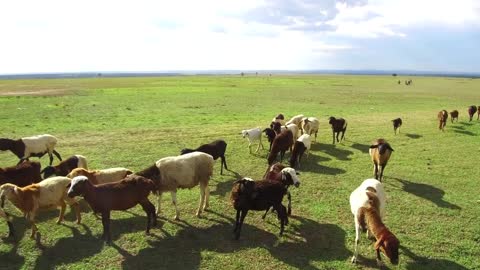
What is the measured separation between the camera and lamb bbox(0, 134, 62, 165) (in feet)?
49.6

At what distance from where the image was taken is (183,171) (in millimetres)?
10977

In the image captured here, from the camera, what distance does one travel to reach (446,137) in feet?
72.7

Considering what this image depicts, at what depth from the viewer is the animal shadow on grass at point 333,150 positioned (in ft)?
58.2

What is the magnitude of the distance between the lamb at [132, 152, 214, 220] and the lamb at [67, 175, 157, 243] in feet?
2.96

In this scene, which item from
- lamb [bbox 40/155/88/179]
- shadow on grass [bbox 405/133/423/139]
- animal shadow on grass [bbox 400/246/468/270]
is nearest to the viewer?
animal shadow on grass [bbox 400/246/468/270]

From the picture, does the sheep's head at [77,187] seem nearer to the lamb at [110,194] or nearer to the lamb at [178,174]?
the lamb at [110,194]

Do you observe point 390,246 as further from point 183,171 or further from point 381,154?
point 381,154

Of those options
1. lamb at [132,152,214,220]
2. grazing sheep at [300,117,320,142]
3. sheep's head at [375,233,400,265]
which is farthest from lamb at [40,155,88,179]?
grazing sheep at [300,117,320,142]

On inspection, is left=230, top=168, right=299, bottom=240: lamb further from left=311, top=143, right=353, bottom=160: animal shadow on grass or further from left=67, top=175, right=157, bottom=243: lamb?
left=311, top=143, right=353, bottom=160: animal shadow on grass

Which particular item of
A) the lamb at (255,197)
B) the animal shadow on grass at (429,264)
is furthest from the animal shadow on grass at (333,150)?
the animal shadow on grass at (429,264)

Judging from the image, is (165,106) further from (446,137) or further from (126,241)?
(126,241)

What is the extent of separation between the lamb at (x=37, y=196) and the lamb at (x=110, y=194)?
107 centimetres

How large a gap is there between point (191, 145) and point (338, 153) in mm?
7659

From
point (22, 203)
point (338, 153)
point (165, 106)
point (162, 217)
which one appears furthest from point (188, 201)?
point (165, 106)
